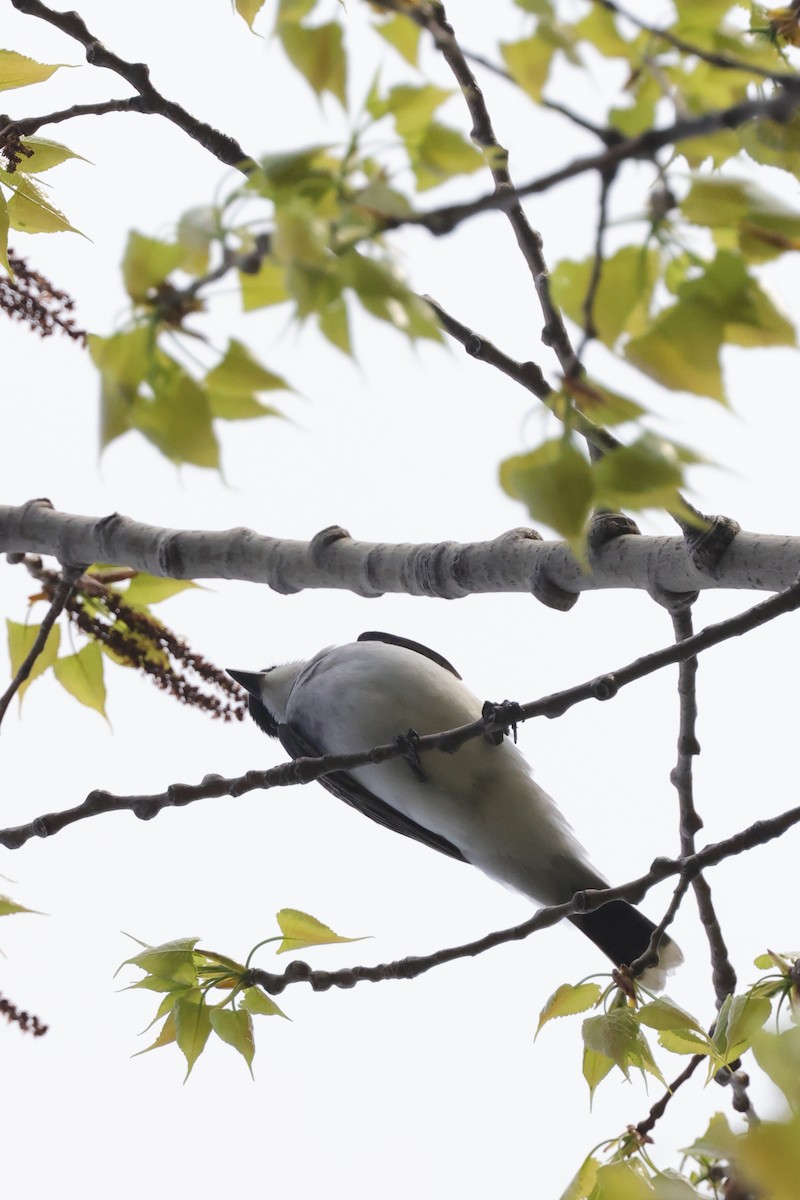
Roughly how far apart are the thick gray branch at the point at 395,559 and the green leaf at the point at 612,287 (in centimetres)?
71

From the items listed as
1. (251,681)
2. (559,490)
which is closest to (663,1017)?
(559,490)

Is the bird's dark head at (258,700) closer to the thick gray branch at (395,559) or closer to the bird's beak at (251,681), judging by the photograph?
the bird's beak at (251,681)

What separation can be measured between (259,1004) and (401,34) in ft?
4.15

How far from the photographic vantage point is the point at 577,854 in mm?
2732

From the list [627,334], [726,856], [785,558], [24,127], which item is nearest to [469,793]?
[726,856]

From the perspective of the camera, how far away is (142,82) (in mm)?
1685

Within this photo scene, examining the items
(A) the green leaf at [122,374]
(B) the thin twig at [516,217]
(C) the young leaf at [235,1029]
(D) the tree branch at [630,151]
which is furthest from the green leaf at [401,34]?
(C) the young leaf at [235,1029]

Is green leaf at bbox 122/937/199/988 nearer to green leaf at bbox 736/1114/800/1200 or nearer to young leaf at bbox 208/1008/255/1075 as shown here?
young leaf at bbox 208/1008/255/1075

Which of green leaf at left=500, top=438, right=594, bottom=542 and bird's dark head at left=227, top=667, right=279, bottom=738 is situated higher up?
bird's dark head at left=227, top=667, right=279, bottom=738

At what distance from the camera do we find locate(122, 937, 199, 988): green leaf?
154 cm

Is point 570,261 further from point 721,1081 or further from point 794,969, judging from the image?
point 721,1081

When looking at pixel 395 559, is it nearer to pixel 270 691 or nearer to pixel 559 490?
pixel 559 490

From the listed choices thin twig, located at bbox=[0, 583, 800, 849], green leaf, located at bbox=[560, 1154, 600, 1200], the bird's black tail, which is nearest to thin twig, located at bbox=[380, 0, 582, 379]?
thin twig, located at bbox=[0, 583, 800, 849]

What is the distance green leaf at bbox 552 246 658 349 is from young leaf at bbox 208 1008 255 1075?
46.1 inches
